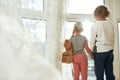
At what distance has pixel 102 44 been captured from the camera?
181 cm

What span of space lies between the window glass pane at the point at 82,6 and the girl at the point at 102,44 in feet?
0.99

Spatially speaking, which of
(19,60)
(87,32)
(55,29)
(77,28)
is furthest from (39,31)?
(19,60)

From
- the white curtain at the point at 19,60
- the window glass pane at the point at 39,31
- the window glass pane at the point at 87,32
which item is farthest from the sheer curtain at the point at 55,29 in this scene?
the white curtain at the point at 19,60

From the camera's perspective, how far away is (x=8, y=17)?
49 centimetres

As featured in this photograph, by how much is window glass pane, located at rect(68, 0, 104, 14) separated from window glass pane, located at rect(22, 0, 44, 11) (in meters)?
0.33

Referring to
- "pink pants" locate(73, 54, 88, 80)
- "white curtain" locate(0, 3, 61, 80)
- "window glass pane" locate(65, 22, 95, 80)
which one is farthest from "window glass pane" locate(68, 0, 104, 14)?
"white curtain" locate(0, 3, 61, 80)

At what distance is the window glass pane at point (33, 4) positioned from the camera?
1.76m

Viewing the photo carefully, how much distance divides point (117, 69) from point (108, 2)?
2.25ft

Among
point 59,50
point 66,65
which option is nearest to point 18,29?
point 59,50

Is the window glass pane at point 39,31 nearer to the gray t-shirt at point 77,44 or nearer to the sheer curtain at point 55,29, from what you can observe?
the sheer curtain at point 55,29

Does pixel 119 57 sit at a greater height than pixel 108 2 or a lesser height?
lesser

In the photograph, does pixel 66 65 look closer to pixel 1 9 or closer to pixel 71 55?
pixel 71 55

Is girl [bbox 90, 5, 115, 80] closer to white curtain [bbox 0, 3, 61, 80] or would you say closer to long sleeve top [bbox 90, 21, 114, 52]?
long sleeve top [bbox 90, 21, 114, 52]

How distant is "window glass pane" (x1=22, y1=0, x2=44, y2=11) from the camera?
1757 mm
